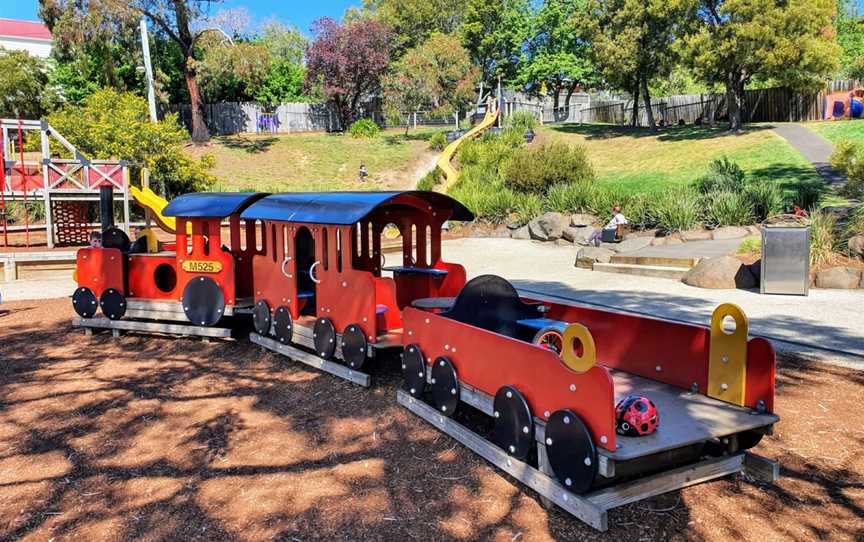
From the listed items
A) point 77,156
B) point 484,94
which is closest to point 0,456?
point 77,156

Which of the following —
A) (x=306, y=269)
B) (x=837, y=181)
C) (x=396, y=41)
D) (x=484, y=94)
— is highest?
(x=396, y=41)

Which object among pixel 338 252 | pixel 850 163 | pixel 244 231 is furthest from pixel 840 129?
pixel 338 252

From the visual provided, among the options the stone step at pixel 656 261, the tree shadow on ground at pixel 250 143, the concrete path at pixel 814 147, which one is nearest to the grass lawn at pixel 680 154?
the concrete path at pixel 814 147

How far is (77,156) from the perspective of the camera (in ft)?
60.1

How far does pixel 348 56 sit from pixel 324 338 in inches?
1654

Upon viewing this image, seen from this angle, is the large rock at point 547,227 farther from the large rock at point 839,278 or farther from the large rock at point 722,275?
the large rock at point 839,278

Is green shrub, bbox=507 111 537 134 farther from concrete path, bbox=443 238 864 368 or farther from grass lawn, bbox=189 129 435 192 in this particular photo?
concrete path, bbox=443 238 864 368

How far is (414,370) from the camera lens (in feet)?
19.9

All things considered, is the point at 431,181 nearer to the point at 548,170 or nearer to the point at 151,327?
the point at 548,170

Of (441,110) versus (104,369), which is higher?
(441,110)

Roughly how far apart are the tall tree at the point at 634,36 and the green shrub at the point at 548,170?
12.8 meters

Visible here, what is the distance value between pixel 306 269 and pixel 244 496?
15.0 feet

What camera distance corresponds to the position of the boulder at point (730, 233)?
1703 cm

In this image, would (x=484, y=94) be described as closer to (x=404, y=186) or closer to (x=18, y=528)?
(x=404, y=186)
